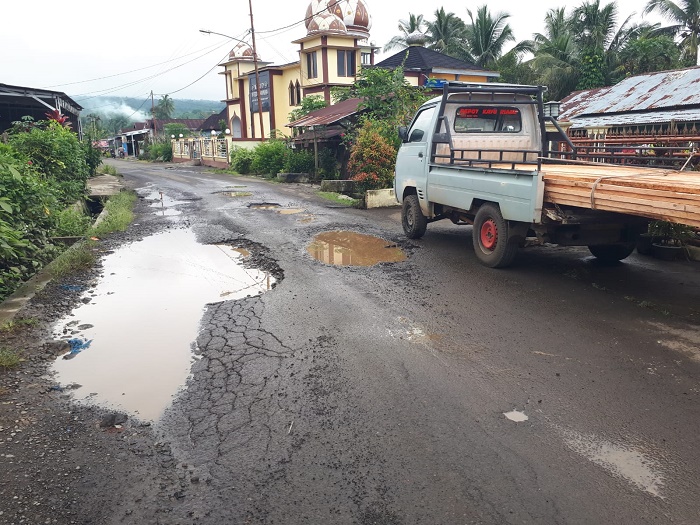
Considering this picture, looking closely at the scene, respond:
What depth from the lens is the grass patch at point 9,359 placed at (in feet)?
14.2

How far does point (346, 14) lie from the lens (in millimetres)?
35312

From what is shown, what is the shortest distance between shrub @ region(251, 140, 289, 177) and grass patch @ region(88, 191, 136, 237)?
10718 mm

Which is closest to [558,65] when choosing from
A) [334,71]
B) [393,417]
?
[334,71]

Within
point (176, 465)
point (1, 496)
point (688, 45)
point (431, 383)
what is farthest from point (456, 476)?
point (688, 45)

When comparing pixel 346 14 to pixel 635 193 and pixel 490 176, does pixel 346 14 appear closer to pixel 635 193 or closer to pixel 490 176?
pixel 490 176

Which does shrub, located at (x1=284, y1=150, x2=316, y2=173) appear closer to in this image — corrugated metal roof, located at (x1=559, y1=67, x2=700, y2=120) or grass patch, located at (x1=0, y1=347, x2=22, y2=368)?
corrugated metal roof, located at (x1=559, y1=67, x2=700, y2=120)

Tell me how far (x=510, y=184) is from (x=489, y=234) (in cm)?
97

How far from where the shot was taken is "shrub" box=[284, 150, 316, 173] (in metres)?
23.1

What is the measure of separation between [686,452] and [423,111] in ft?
23.0

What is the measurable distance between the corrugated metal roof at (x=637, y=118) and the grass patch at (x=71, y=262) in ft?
51.0

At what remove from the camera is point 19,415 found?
3.63 metres

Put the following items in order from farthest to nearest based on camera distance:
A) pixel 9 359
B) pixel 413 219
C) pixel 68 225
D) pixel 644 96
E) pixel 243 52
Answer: pixel 243 52
pixel 644 96
pixel 68 225
pixel 413 219
pixel 9 359

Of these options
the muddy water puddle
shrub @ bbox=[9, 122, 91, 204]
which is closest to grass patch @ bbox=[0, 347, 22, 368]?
the muddy water puddle

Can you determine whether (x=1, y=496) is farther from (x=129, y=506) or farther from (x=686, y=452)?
(x=686, y=452)
